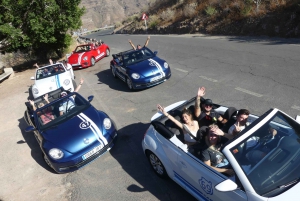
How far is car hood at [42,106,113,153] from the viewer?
5789 mm

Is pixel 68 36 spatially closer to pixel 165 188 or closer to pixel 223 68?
pixel 223 68

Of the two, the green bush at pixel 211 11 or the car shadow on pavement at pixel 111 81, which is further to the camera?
the green bush at pixel 211 11

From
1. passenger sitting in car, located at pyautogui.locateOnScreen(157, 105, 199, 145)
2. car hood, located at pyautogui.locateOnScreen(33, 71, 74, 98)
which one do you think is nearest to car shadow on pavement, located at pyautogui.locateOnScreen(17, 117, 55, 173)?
car hood, located at pyautogui.locateOnScreen(33, 71, 74, 98)

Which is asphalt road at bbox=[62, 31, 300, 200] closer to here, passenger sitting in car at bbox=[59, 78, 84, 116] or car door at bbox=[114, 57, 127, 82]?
car door at bbox=[114, 57, 127, 82]

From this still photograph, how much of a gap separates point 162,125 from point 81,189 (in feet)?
7.25

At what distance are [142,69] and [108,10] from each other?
15612cm

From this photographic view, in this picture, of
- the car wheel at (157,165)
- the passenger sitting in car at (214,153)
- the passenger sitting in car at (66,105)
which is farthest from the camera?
the passenger sitting in car at (66,105)

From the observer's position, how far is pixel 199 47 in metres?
15.4

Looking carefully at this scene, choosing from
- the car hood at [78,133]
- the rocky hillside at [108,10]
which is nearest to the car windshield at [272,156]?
the car hood at [78,133]

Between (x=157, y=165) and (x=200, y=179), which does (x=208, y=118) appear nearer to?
(x=157, y=165)

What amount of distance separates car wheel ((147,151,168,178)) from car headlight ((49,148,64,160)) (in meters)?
1.99

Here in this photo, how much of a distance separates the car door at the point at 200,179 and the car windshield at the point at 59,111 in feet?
11.6

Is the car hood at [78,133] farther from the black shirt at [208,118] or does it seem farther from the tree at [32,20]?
the tree at [32,20]

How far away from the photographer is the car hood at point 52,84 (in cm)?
1070
